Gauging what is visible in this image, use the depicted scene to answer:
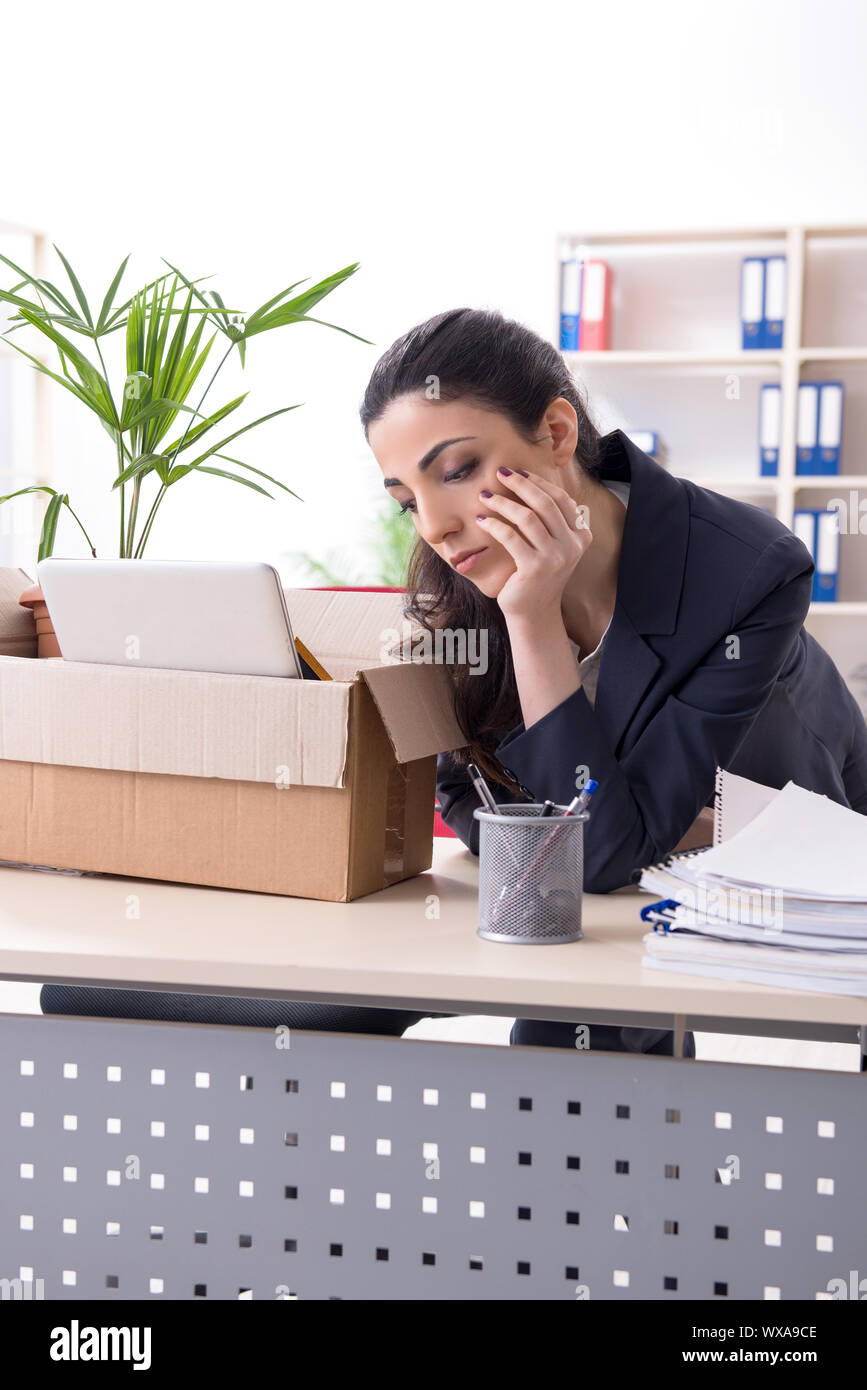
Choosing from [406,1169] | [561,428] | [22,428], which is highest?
[22,428]

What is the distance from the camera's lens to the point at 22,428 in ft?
15.6

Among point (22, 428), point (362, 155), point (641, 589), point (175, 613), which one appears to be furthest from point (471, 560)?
point (22, 428)

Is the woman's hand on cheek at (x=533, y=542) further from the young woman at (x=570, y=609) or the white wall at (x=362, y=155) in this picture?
the white wall at (x=362, y=155)

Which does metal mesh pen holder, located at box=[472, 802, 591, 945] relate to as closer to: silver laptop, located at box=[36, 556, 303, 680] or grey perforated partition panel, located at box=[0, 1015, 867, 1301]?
grey perforated partition panel, located at box=[0, 1015, 867, 1301]

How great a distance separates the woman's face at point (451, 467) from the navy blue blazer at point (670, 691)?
15cm

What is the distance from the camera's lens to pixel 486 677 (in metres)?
1.22

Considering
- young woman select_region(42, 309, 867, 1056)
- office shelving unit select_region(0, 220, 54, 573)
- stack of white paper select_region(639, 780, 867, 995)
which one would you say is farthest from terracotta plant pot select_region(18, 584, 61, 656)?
office shelving unit select_region(0, 220, 54, 573)

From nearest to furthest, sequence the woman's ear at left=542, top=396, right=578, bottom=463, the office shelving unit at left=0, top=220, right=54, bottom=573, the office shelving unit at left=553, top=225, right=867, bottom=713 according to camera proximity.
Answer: the woman's ear at left=542, top=396, right=578, bottom=463
the office shelving unit at left=553, top=225, right=867, bottom=713
the office shelving unit at left=0, top=220, right=54, bottom=573

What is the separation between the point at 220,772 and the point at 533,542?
0.34 metres

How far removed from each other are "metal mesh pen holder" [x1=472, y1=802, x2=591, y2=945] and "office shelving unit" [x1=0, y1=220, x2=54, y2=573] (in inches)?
156

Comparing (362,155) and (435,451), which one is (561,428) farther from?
(362,155)

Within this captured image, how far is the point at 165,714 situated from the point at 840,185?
12.2ft

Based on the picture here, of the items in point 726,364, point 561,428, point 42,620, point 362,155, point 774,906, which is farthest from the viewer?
point 362,155

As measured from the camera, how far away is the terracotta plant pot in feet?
4.52
